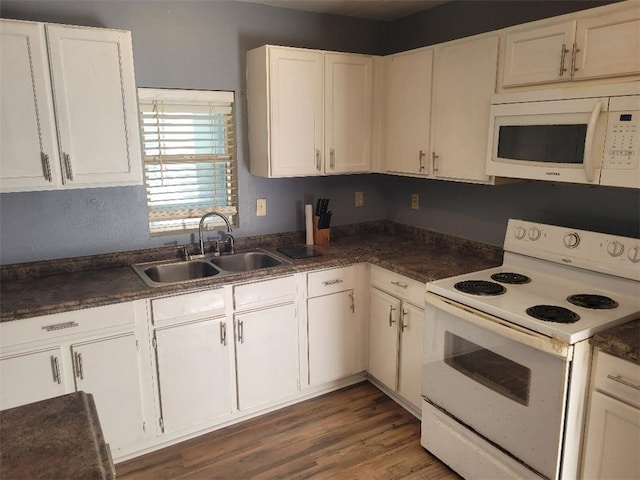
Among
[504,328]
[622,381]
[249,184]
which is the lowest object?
[622,381]

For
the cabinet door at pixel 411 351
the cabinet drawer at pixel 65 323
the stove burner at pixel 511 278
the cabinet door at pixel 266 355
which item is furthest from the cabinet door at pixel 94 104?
the stove burner at pixel 511 278

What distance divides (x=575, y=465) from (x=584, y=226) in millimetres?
1132

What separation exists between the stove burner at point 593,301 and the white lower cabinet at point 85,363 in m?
2.07

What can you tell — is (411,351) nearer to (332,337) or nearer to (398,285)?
(398,285)

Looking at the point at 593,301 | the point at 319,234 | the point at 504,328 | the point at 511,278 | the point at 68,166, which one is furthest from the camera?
the point at 319,234

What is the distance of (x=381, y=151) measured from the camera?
3205 millimetres

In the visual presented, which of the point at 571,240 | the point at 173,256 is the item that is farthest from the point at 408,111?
the point at 173,256

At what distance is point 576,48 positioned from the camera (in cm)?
198

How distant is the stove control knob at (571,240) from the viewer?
7.32ft

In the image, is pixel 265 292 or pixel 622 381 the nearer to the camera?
pixel 622 381

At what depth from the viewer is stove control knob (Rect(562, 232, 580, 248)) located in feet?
7.32

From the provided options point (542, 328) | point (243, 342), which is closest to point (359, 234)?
point (243, 342)

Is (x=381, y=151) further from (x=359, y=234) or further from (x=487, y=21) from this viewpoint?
(x=487, y=21)

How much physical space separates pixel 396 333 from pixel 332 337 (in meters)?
0.42
